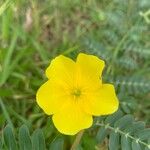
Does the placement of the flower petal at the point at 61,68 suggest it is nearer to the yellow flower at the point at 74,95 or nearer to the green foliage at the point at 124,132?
the yellow flower at the point at 74,95

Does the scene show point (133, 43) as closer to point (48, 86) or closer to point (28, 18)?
point (28, 18)

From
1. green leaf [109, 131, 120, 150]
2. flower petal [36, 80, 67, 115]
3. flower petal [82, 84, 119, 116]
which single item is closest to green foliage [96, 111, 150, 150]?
green leaf [109, 131, 120, 150]

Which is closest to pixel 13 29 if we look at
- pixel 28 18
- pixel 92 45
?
pixel 28 18

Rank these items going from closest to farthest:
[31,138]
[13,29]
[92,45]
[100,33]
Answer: [31,138], [92,45], [13,29], [100,33]

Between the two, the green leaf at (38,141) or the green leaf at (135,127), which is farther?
the green leaf at (135,127)

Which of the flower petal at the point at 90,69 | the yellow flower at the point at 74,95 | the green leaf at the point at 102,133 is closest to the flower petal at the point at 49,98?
the yellow flower at the point at 74,95

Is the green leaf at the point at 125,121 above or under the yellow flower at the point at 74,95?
under

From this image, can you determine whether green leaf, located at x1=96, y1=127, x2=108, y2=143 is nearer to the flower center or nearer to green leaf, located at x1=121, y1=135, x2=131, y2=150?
green leaf, located at x1=121, y1=135, x2=131, y2=150
